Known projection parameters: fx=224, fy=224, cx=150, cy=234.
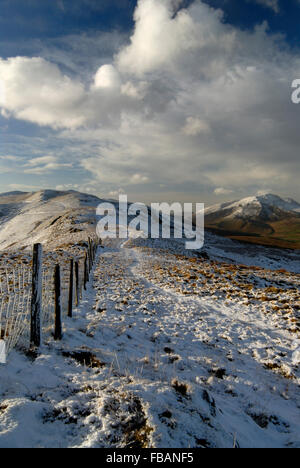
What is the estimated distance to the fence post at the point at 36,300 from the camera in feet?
18.3

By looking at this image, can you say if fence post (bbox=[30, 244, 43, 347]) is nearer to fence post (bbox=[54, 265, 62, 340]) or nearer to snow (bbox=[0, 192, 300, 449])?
snow (bbox=[0, 192, 300, 449])

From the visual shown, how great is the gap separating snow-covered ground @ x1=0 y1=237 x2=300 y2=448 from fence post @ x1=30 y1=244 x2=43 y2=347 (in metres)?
0.47

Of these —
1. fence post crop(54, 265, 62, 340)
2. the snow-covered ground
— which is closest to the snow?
the snow-covered ground

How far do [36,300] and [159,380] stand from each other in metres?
3.58

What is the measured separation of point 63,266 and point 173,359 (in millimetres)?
13989

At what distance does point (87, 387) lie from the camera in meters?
4.02

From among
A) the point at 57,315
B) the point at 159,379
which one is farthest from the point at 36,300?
the point at 159,379

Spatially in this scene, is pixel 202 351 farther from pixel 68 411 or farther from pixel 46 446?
pixel 46 446

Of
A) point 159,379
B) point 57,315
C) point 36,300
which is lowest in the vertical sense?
point 159,379

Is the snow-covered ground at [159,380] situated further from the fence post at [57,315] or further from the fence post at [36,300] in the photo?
the fence post at [36,300]

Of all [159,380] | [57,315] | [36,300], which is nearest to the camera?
[159,380]

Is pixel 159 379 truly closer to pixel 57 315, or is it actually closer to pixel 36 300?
pixel 57 315

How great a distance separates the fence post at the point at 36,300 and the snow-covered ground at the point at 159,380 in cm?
47

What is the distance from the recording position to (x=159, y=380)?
187 inches
